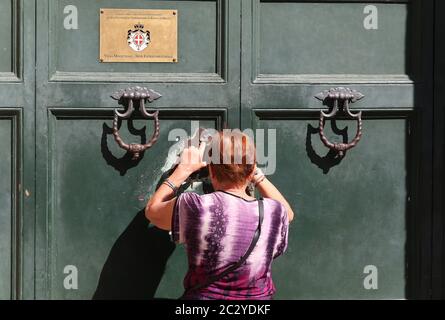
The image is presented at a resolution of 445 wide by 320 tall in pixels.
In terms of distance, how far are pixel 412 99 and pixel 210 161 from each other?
3.83ft

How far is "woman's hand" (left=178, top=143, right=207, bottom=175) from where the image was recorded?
3.26 meters

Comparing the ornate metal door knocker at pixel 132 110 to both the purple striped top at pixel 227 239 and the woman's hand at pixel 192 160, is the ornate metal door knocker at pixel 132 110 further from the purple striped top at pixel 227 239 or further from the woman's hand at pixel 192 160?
the purple striped top at pixel 227 239

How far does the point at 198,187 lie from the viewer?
141 inches

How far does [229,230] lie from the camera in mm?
2816

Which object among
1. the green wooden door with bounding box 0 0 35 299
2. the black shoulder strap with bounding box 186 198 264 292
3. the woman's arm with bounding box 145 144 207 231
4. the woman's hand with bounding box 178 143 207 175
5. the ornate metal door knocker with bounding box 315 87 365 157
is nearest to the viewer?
the black shoulder strap with bounding box 186 198 264 292

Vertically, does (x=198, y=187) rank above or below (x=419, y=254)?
above

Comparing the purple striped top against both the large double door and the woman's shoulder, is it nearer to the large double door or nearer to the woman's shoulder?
the woman's shoulder

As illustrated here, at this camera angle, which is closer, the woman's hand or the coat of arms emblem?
the woman's hand

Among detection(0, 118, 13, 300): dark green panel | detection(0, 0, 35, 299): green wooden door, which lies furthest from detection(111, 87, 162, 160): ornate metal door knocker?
detection(0, 118, 13, 300): dark green panel

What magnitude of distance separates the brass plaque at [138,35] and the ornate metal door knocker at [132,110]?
0.15 m

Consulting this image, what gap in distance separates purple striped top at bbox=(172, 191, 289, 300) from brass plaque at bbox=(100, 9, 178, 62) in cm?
92
